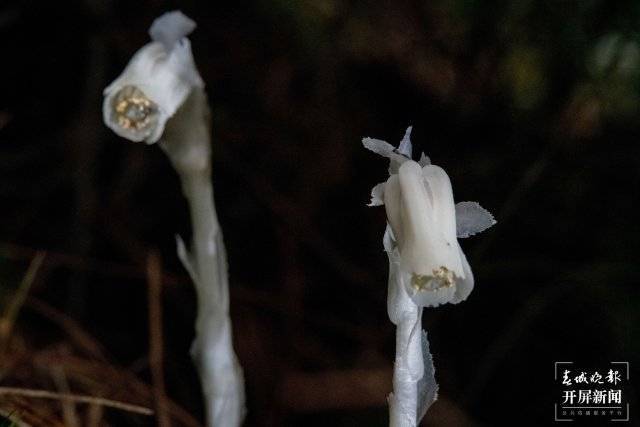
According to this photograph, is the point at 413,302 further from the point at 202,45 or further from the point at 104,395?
the point at 202,45

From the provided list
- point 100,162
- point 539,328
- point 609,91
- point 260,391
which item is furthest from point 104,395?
point 609,91

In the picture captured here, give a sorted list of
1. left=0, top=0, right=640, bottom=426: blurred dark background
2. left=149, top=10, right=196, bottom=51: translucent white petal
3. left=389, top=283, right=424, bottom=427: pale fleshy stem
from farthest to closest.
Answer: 1. left=0, top=0, right=640, bottom=426: blurred dark background
2. left=149, top=10, right=196, bottom=51: translucent white petal
3. left=389, top=283, right=424, bottom=427: pale fleshy stem

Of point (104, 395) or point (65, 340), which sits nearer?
point (104, 395)

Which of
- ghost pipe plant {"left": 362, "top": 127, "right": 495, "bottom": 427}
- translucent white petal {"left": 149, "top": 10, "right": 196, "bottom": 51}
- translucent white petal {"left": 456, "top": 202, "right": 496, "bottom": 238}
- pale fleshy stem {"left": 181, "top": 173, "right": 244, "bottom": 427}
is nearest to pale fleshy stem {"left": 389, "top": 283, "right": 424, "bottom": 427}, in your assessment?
ghost pipe plant {"left": 362, "top": 127, "right": 495, "bottom": 427}

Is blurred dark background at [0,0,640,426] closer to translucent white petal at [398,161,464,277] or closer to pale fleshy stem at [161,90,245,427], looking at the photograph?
pale fleshy stem at [161,90,245,427]

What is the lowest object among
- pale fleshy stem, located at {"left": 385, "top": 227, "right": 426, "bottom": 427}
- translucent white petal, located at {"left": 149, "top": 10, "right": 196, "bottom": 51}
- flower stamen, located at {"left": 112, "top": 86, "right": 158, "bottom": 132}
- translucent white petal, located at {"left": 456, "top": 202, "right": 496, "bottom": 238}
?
pale fleshy stem, located at {"left": 385, "top": 227, "right": 426, "bottom": 427}

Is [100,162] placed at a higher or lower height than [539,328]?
higher

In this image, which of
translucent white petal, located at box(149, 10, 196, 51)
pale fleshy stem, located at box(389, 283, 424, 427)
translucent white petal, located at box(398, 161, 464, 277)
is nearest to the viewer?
translucent white petal, located at box(398, 161, 464, 277)

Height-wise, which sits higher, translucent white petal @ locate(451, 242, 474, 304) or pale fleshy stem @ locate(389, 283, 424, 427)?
translucent white petal @ locate(451, 242, 474, 304)
